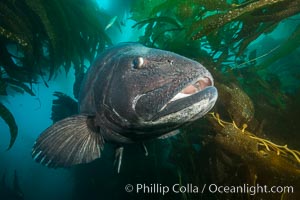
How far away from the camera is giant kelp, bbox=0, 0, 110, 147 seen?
446 centimetres

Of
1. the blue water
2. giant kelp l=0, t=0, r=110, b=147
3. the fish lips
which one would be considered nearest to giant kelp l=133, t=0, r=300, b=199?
the fish lips

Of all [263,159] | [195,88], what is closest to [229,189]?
[263,159]

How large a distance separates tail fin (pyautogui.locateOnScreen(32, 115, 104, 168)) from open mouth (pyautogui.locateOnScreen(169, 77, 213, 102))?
1.71 metres

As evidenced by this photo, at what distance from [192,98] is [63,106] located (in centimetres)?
682

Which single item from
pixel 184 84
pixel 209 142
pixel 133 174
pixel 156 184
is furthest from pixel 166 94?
pixel 133 174

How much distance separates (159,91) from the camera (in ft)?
7.91

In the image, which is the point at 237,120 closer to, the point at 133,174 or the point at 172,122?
the point at 172,122

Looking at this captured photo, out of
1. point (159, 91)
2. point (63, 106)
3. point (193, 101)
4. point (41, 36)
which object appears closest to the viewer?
point (193, 101)

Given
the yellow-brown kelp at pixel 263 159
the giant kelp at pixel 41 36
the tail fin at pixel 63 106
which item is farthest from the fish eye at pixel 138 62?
the tail fin at pixel 63 106

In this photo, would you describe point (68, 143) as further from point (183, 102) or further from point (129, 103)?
point (183, 102)

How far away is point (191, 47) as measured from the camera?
509cm

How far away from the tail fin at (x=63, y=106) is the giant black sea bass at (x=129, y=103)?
14.2 ft

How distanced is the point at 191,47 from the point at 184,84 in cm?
299

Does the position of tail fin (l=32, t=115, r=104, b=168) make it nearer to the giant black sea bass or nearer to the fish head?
the giant black sea bass
